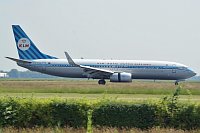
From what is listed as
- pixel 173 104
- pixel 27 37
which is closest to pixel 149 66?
pixel 27 37

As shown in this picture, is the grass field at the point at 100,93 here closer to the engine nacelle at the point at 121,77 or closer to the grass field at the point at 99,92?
the grass field at the point at 99,92

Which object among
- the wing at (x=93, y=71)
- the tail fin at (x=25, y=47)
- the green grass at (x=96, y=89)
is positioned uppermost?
the tail fin at (x=25, y=47)

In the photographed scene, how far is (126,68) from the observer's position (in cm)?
6550

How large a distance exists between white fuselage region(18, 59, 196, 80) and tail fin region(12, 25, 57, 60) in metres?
1.90

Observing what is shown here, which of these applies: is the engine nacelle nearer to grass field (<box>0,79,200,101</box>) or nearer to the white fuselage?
the white fuselage

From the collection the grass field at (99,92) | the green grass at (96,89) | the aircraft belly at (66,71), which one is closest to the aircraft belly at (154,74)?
the aircraft belly at (66,71)

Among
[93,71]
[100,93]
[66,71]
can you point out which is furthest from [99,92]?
[66,71]

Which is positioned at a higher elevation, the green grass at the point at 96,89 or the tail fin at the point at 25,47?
the tail fin at the point at 25,47

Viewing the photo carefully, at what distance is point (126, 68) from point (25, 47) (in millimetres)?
13917

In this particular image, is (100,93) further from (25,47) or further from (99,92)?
(25,47)

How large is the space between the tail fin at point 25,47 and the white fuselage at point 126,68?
1903 mm

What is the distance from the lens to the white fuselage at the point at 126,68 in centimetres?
6512

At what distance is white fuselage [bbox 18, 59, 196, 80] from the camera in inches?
2564

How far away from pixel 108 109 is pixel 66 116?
141cm
